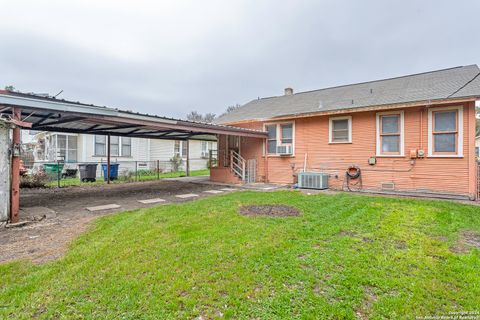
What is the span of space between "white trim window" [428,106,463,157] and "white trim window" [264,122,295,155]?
4.75 meters

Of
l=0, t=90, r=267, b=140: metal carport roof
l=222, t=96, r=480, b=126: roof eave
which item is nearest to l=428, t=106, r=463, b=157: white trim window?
l=222, t=96, r=480, b=126: roof eave

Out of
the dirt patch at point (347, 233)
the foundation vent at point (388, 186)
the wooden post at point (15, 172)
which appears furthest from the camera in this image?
the foundation vent at point (388, 186)

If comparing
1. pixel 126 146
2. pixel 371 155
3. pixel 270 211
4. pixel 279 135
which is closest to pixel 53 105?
pixel 270 211

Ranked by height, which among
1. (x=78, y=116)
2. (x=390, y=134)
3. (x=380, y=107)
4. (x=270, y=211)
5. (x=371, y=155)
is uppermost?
(x=380, y=107)

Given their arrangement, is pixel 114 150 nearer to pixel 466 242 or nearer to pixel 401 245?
pixel 401 245

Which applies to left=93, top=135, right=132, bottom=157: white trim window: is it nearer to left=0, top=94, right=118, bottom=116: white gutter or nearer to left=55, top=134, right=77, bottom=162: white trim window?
left=55, top=134, right=77, bottom=162: white trim window

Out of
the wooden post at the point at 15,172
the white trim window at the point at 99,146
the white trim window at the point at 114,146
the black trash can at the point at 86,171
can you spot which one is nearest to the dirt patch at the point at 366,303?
the wooden post at the point at 15,172

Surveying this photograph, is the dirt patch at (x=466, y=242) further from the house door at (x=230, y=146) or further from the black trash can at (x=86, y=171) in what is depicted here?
the black trash can at (x=86, y=171)

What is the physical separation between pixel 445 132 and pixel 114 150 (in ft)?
57.4

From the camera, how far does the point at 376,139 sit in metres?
8.53

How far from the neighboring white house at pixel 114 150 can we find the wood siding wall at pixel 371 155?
7.90 meters

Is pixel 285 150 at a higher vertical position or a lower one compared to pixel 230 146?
lower

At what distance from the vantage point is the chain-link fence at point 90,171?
10.3m

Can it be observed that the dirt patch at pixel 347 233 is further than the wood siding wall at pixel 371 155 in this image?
No
